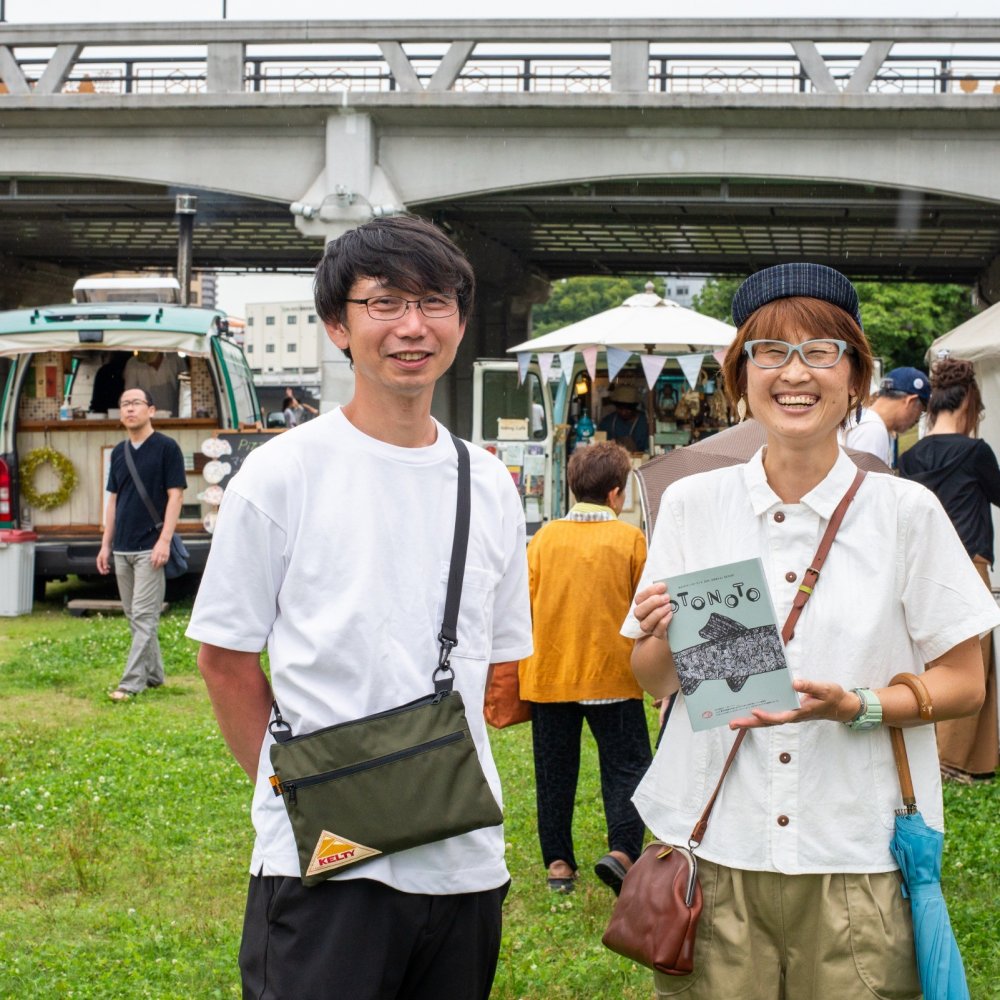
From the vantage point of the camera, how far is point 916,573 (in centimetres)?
252

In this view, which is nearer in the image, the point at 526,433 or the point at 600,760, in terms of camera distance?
the point at 600,760

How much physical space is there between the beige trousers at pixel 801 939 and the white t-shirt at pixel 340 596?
41 centimetres

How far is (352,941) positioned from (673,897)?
59cm

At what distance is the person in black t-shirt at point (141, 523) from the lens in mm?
9086

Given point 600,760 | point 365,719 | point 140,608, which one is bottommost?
point 600,760

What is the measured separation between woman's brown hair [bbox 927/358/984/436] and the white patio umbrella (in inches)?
251

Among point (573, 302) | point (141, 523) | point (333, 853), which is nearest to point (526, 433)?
point (141, 523)

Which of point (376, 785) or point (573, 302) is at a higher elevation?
point (573, 302)

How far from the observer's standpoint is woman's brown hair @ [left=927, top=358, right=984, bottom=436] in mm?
6922

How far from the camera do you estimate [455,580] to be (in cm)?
252

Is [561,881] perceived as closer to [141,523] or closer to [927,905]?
[927,905]

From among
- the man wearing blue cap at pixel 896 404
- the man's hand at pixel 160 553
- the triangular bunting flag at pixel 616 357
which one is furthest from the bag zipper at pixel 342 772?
the triangular bunting flag at pixel 616 357

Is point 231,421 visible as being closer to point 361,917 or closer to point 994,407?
point 994,407

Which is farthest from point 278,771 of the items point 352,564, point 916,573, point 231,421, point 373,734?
point 231,421
